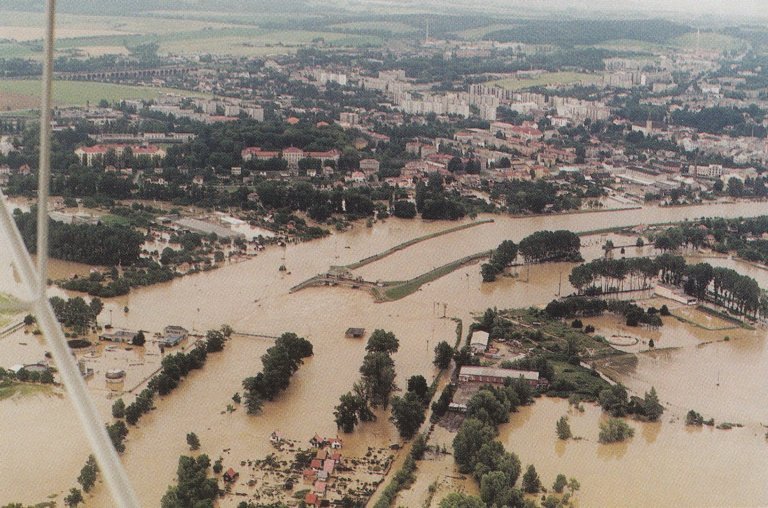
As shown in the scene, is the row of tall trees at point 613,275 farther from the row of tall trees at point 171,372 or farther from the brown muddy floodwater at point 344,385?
the row of tall trees at point 171,372

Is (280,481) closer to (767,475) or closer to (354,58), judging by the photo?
(767,475)

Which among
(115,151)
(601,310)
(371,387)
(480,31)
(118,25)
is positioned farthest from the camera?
(480,31)

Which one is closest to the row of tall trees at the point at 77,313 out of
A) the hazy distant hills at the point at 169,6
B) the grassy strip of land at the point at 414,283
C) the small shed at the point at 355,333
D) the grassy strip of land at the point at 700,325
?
the small shed at the point at 355,333

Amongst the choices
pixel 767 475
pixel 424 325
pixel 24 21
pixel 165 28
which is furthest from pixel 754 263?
pixel 165 28

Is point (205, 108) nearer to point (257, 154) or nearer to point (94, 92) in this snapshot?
point (94, 92)

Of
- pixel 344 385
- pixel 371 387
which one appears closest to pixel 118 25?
pixel 344 385

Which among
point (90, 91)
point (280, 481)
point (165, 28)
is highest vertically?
point (165, 28)
